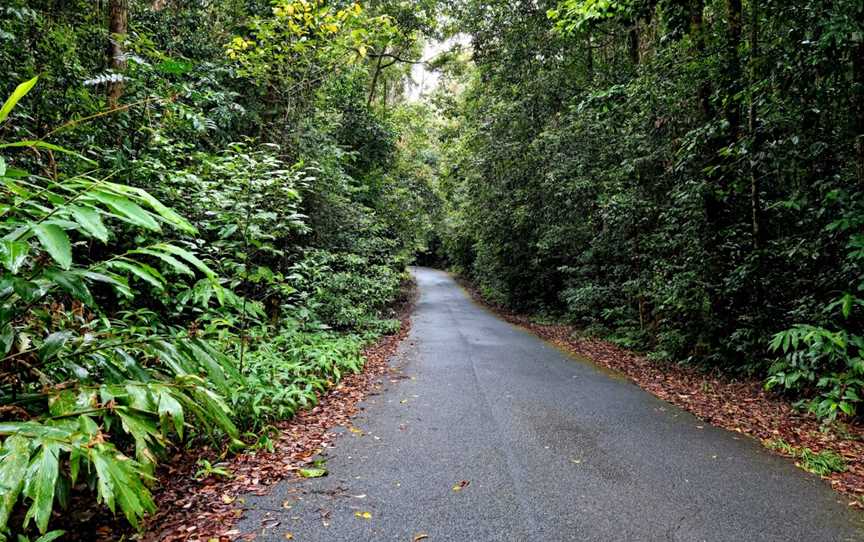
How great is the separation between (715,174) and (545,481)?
5.96 metres

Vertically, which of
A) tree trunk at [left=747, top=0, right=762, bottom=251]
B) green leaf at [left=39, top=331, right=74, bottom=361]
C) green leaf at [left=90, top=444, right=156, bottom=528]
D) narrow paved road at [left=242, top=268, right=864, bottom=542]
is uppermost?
tree trunk at [left=747, top=0, right=762, bottom=251]

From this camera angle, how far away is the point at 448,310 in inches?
683

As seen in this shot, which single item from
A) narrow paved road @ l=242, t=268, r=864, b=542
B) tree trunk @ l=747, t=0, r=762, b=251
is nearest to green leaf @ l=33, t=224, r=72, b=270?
narrow paved road @ l=242, t=268, r=864, b=542

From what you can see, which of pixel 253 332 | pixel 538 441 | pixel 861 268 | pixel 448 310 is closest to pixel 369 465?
pixel 538 441

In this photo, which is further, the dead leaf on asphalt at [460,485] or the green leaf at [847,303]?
the green leaf at [847,303]

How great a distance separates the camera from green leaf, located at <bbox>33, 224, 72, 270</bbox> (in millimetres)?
1606

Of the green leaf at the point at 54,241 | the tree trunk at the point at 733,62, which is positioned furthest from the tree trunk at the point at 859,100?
the green leaf at the point at 54,241

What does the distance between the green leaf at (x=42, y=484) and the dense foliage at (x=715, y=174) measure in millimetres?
6299

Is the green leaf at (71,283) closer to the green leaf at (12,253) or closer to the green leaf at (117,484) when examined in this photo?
the green leaf at (12,253)

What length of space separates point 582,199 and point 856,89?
656 cm

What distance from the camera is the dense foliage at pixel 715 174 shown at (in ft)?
16.9

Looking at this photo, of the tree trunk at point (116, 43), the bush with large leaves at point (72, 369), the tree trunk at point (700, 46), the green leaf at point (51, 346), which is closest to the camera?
the bush with large leaves at point (72, 369)

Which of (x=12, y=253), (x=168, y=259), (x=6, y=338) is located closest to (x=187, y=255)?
(x=168, y=259)

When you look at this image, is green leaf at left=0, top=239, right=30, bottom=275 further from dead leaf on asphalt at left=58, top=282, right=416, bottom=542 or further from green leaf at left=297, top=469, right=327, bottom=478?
Result: green leaf at left=297, top=469, right=327, bottom=478
